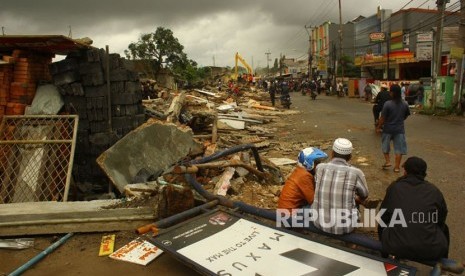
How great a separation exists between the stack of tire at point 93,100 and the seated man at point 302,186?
4779 millimetres

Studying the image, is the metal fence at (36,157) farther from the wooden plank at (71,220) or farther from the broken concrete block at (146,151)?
→ the wooden plank at (71,220)

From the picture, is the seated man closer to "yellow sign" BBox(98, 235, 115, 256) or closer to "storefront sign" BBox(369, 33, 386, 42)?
"yellow sign" BBox(98, 235, 115, 256)

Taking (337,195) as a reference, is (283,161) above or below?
below

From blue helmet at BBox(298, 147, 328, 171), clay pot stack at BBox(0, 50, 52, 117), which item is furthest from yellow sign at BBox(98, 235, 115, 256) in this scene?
clay pot stack at BBox(0, 50, 52, 117)

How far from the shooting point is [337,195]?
3.61 metres

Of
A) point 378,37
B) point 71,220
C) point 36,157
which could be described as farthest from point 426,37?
point 71,220

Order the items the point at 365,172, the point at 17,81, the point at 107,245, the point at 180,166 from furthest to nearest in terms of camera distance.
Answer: the point at 365,172 < the point at 17,81 < the point at 180,166 < the point at 107,245

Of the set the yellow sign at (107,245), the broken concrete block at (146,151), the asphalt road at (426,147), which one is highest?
the broken concrete block at (146,151)

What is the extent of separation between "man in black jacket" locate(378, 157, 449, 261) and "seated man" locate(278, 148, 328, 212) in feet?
3.24

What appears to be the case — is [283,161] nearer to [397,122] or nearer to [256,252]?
[397,122]

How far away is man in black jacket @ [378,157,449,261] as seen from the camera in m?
3.01

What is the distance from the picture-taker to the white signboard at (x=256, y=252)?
123 inches

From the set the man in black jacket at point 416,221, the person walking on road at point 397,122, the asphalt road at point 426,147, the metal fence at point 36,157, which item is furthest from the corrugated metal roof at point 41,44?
the person walking on road at point 397,122

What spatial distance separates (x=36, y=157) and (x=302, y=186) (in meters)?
4.93
